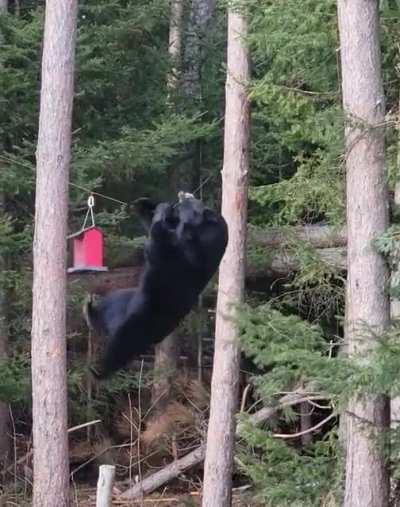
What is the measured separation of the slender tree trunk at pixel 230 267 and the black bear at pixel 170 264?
5472mm

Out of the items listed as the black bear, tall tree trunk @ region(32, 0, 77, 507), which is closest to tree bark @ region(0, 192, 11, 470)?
tall tree trunk @ region(32, 0, 77, 507)

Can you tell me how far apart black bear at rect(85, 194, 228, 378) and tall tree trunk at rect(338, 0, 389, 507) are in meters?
2.47

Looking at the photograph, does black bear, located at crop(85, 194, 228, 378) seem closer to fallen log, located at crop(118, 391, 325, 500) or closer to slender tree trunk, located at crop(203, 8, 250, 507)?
slender tree trunk, located at crop(203, 8, 250, 507)

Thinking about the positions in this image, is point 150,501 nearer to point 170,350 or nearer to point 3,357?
point 170,350

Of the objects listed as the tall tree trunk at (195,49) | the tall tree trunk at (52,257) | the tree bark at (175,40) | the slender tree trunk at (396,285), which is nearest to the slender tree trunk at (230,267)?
the tall tree trunk at (52,257)

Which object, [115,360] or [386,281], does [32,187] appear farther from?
[115,360]

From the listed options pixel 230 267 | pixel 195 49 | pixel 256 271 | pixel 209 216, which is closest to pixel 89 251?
pixel 209 216

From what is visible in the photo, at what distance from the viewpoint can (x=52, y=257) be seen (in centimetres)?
1077

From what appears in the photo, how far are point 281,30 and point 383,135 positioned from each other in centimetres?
193

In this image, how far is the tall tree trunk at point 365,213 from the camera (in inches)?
309

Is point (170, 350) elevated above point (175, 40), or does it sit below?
below

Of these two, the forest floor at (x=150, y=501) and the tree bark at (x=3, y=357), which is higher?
the tree bark at (x=3, y=357)

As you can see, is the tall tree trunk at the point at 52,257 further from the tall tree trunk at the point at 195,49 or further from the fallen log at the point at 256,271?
the tall tree trunk at the point at 195,49

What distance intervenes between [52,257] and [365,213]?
4.12 m
